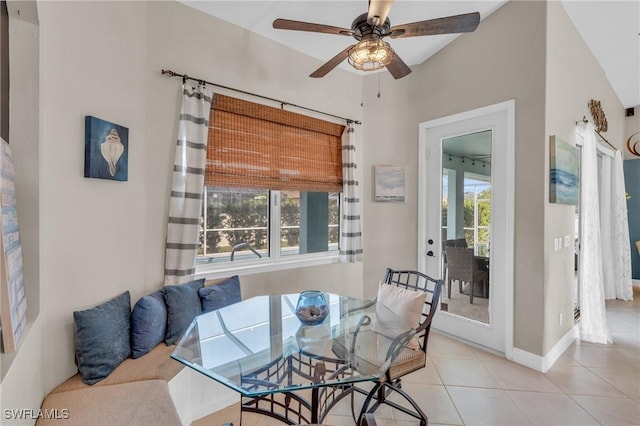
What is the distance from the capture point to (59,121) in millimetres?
1695

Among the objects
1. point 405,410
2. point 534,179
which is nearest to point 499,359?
point 405,410

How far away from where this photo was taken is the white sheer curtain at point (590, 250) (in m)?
3.17

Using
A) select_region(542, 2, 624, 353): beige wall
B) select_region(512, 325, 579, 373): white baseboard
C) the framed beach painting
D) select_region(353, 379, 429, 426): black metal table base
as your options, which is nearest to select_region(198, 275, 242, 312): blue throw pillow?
select_region(353, 379, 429, 426): black metal table base

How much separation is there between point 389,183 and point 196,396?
9.14ft

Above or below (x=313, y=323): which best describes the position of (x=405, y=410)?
below

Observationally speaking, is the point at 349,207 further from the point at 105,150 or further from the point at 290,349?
the point at 105,150

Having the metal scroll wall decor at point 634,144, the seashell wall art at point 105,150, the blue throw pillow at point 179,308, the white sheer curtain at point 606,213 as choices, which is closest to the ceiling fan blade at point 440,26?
the seashell wall art at point 105,150

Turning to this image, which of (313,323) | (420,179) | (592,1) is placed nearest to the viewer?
(313,323)

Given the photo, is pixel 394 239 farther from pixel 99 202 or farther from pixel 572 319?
pixel 99 202

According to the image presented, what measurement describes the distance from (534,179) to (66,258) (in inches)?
137

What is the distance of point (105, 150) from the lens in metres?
1.92

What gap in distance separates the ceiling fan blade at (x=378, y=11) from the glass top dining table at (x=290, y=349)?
5.86ft

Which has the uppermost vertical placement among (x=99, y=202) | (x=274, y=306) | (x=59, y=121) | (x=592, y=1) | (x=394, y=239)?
(x=592, y=1)

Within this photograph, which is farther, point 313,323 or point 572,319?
point 572,319
